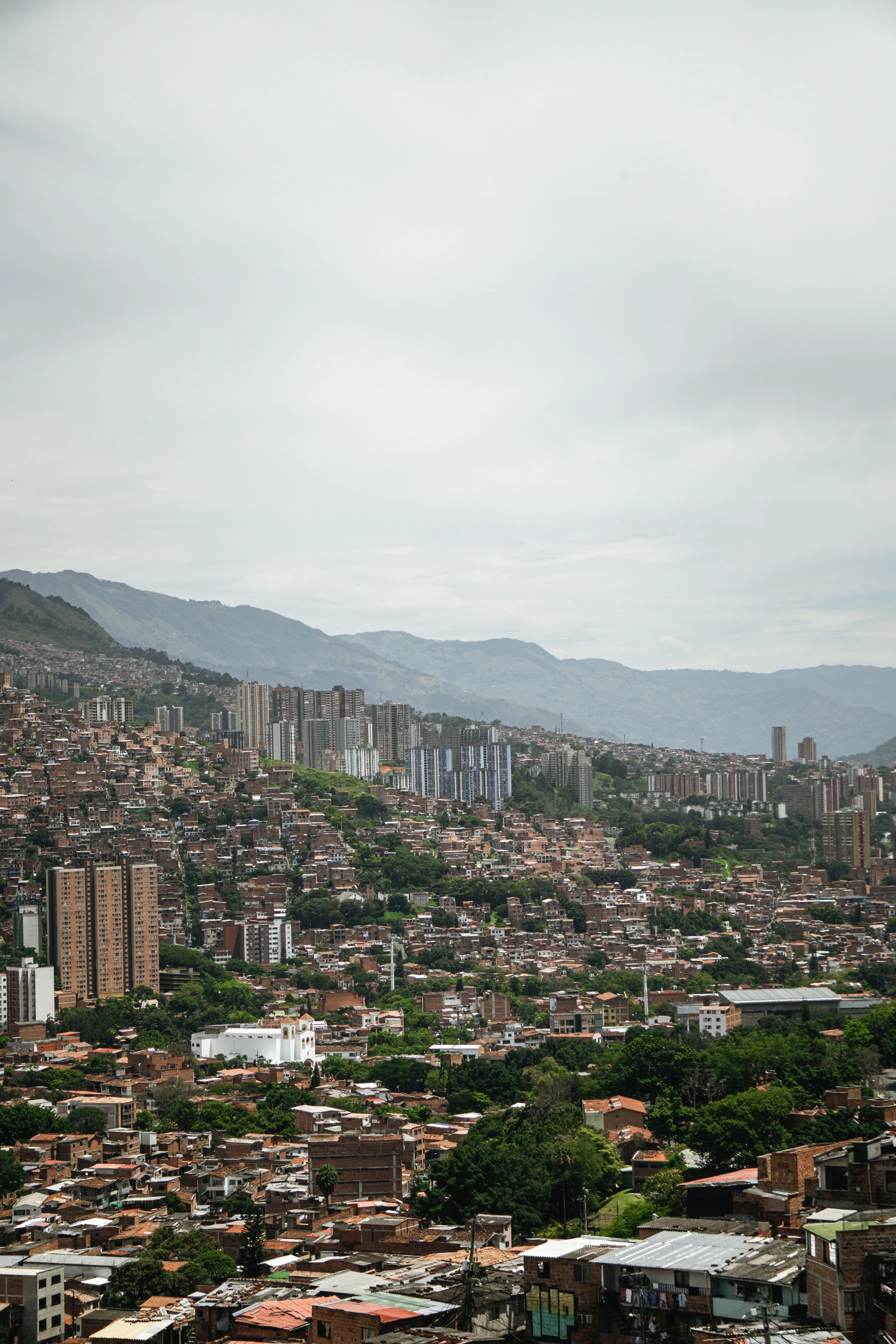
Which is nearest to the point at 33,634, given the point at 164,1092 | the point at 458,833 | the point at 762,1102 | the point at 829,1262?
the point at 458,833

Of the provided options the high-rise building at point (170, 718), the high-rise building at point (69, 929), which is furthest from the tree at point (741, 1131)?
the high-rise building at point (170, 718)

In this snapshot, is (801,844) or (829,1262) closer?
(829,1262)

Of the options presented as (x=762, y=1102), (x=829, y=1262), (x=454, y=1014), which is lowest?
(x=454, y=1014)

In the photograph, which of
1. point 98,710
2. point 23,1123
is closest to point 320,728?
point 98,710

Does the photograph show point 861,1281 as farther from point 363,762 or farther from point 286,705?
point 286,705

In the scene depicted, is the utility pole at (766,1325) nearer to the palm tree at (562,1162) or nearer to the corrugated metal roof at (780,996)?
the palm tree at (562,1162)

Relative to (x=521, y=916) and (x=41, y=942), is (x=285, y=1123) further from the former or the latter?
(x=521, y=916)
